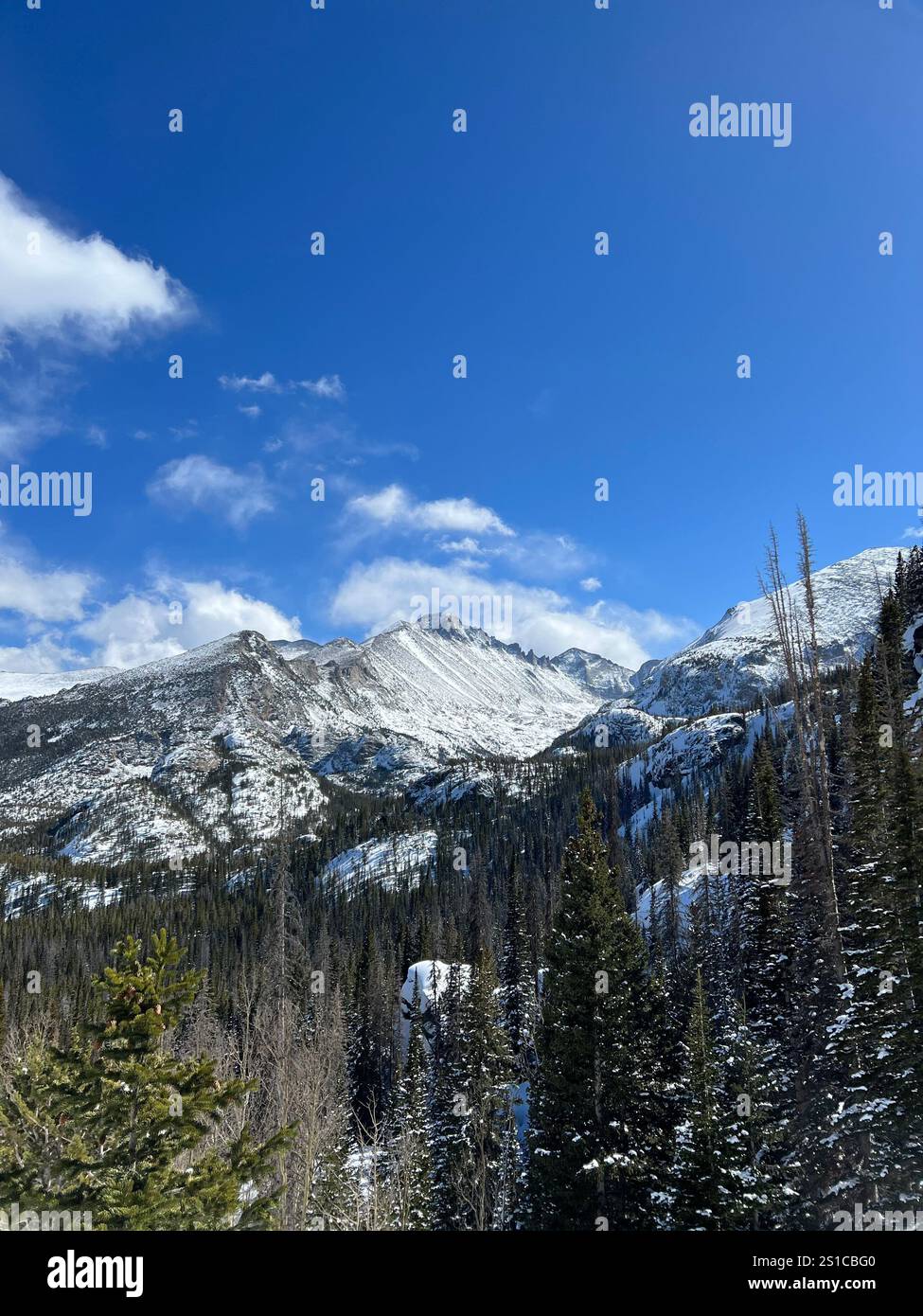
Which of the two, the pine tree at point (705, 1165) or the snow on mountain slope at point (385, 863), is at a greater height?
the pine tree at point (705, 1165)

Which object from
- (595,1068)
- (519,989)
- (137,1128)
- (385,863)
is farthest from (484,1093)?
(385,863)

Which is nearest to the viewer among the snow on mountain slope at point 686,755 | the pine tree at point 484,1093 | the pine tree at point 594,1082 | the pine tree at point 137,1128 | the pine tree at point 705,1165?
the pine tree at point 137,1128

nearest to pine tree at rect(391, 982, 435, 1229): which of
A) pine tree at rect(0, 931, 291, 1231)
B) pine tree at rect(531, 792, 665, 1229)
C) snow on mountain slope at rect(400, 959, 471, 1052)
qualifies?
pine tree at rect(531, 792, 665, 1229)

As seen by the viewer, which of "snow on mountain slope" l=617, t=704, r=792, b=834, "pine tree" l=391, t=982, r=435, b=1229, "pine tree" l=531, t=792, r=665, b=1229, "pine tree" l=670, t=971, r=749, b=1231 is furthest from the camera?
"snow on mountain slope" l=617, t=704, r=792, b=834

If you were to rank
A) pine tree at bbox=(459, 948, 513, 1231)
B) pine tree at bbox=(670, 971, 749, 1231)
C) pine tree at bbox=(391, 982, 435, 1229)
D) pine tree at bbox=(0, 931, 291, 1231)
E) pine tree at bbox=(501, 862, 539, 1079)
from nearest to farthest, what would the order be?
pine tree at bbox=(0, 931, 291, 1231)
pine tree at bbox=(670, 971, 749, 1231)
pine tree at bbox=(391, 982, 435, 1229)
pine tree at bbox=(459, 948, 513, 1231)
pine tree at bbox=(501, 862, 539, 1079)

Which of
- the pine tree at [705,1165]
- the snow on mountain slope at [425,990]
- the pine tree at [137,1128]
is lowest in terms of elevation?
the snow on mountain slope at [425,990]

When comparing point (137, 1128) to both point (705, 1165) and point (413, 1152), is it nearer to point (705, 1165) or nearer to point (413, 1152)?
point (705, 1165)

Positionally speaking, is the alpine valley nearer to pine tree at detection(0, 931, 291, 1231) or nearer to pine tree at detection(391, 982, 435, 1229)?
pine tree at detection(0, 931, 291, 1231)

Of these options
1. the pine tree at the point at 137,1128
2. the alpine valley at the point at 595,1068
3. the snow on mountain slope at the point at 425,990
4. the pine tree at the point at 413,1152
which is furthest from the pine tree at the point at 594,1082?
the snow on mountain slope at the point at 425,990

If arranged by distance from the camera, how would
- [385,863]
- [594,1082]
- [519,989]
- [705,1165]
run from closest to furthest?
[705,1165] < [594,1082] < [519,989] < [385,863]

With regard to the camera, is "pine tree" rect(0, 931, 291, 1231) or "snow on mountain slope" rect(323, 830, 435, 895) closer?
"pine tree" rect(0, 931, 291, 1231)

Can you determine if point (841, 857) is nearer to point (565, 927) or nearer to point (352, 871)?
point (565, 927)

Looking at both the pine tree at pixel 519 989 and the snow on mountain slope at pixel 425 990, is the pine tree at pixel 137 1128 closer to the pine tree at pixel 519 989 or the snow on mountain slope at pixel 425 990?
the pine tree at pixel 519 989
